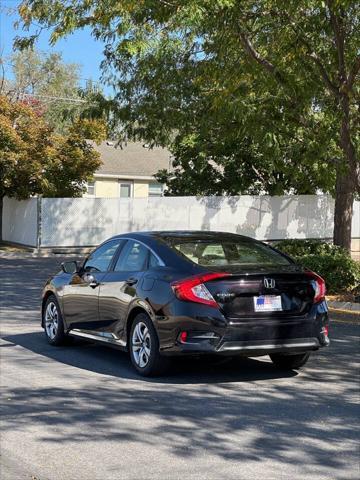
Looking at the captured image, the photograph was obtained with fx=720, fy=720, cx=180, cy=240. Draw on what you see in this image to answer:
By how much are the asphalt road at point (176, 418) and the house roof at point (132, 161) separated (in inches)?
1239

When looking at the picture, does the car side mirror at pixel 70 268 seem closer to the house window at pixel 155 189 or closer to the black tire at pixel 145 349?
the black tire at pixel 145 349

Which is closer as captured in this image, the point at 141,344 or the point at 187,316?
the point at 187,316

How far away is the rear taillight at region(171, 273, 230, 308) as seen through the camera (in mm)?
7250

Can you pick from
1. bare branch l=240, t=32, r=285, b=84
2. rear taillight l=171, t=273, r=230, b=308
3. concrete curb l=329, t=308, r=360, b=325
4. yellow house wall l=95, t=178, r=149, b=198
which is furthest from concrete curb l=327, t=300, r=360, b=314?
yellow house wall l=95, t=178, r=149, b=198

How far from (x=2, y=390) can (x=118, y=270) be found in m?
2.09

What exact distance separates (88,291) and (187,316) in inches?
83.0

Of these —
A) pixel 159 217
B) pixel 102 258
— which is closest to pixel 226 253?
pixel 102 258

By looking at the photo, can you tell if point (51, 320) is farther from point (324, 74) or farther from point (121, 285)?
point (324, 74)

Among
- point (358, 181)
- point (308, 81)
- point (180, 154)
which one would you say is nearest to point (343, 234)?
point (358, 181)

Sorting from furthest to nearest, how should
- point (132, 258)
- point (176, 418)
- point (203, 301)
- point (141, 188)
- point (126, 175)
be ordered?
point (141, 188), point (126, 175), point (132, 258), point (203, 301), point (176, 418)

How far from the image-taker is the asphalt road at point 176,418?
5.00m

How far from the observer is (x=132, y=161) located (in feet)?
137

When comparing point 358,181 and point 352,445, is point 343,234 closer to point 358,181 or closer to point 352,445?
point 358,181

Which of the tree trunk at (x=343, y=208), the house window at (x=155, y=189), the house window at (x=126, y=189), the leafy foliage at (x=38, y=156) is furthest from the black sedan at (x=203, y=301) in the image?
the house window at (x=155, y=189)
